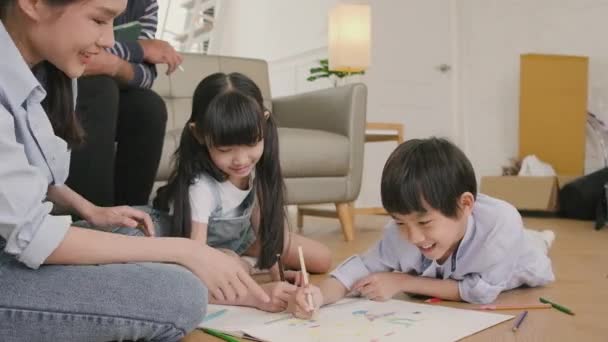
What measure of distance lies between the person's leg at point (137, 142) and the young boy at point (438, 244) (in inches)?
24.0

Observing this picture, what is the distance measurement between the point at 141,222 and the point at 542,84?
3.14 metres

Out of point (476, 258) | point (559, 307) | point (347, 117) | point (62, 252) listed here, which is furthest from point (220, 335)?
point (347, 117)

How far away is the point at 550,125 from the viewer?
150 inches

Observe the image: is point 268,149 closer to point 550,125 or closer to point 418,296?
point 418,296

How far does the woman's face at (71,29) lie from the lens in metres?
0.80

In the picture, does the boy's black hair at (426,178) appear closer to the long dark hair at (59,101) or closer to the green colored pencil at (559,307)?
the green colored pencil at (559,307)

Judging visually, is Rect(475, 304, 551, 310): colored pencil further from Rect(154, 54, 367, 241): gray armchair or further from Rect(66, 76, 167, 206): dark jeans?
Rect(154, 54, 367, 241): gray armchair

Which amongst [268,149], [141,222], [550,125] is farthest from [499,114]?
[141,222]

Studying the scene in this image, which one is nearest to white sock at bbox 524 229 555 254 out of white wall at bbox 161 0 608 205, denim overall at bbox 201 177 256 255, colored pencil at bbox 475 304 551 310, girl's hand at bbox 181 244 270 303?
colored pencil at bbox 475 304 551 310

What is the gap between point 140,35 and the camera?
160 cm

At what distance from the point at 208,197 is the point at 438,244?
20.3 inches

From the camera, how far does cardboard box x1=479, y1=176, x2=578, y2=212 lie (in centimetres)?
353

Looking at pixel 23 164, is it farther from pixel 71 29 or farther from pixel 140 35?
pixel 140 35

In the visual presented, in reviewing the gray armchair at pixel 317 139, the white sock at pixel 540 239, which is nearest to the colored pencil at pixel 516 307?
the white sock at pixel 540 239
